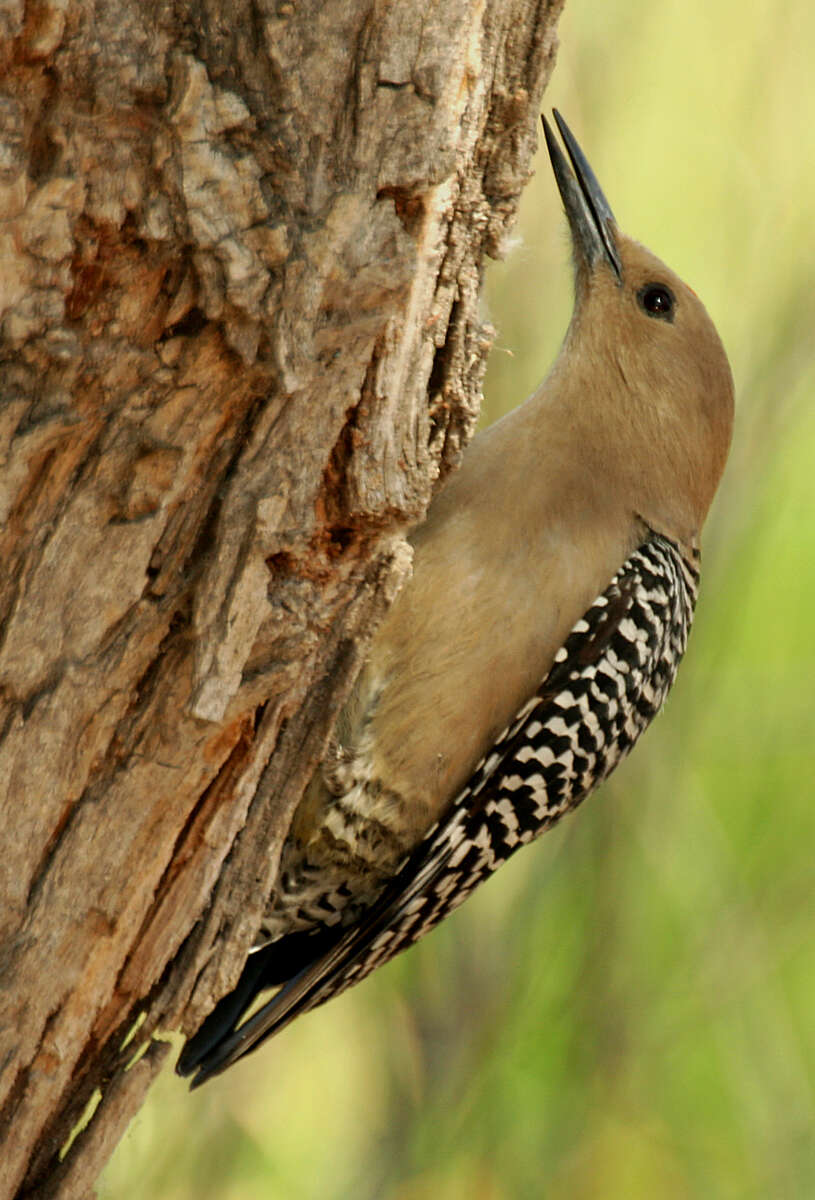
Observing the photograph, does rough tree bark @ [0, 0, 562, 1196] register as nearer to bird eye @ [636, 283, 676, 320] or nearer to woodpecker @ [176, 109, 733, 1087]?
woodpecker @ [176, 109, 733, 1087]

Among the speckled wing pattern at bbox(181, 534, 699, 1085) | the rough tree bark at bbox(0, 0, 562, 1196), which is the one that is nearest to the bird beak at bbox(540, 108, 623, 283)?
the speckled wing pattern at bbox(181, 534, 699, 1085)

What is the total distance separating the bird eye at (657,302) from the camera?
3.69 m

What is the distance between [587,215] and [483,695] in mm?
1494

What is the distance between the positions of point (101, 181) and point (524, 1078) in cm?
359

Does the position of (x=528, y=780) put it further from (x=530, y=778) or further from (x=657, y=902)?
(x=657, y=902)

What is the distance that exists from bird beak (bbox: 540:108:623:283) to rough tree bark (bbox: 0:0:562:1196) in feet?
4.82

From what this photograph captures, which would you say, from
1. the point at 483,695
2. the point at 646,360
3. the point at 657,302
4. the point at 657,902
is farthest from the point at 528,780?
the point at 657,902

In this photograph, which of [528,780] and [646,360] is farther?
[646,360]

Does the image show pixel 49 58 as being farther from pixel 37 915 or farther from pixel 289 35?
pixel 37 915

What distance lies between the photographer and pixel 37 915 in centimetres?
187

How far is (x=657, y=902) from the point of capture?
4.55 metres

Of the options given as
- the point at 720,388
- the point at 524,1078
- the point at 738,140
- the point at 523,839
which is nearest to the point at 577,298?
the point at 720,388

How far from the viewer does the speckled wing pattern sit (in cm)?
303

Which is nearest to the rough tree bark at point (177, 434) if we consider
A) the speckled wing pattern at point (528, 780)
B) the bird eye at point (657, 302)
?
the speckled wing pattern at point (528, 780)
